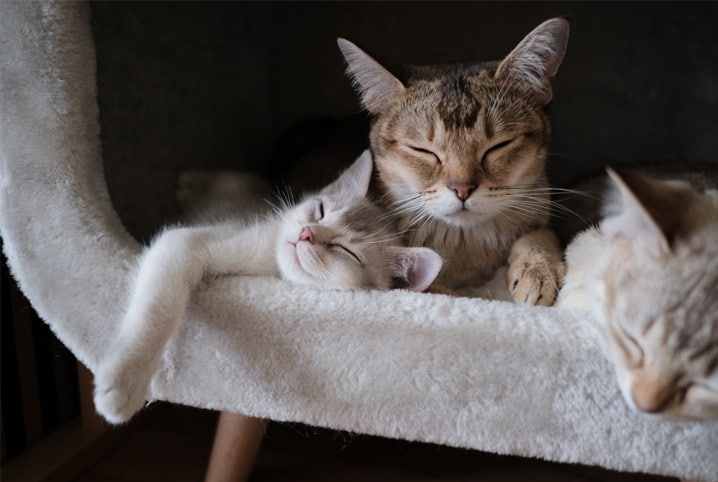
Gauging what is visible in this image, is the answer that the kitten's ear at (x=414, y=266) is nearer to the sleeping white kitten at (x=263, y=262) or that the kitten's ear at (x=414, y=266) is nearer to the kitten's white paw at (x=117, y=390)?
the sleeping white kitten at (x=263, y=262)

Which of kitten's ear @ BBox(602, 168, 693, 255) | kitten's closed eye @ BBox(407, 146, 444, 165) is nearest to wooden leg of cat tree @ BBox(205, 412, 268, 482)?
kitten's closed eye @ BBox(407, 146, 444, 165)

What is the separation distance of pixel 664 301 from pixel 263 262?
28.5 inches

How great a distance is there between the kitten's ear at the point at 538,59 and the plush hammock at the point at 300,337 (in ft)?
1.78

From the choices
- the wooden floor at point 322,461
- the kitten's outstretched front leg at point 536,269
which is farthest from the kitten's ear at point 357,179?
the wooden floor at point 322,461

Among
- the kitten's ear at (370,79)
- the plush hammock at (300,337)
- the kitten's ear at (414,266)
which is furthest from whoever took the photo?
the kitten's ear at (370,79)

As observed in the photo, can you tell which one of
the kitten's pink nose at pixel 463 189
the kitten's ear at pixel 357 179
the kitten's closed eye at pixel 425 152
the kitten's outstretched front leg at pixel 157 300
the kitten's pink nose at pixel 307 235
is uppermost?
the kitten's closed eye at pixel 425 152

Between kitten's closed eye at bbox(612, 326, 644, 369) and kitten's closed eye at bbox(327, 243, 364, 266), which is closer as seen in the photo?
kitten's closed eye at bbox(612, 326, 644, 369)

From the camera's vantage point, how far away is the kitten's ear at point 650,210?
830mm

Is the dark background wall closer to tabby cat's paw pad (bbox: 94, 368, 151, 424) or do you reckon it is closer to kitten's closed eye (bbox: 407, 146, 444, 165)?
kitten's closed eye (bbox: 407, 146, 444, 165)

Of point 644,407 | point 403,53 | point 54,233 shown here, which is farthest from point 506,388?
point 403,53

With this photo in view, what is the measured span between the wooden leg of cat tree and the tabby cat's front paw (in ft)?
2.02

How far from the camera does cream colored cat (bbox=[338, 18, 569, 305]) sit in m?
1.22

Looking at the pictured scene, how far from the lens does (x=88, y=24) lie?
121cm

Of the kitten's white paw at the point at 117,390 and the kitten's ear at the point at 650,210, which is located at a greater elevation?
the kitten's ear at the point at 650,210
